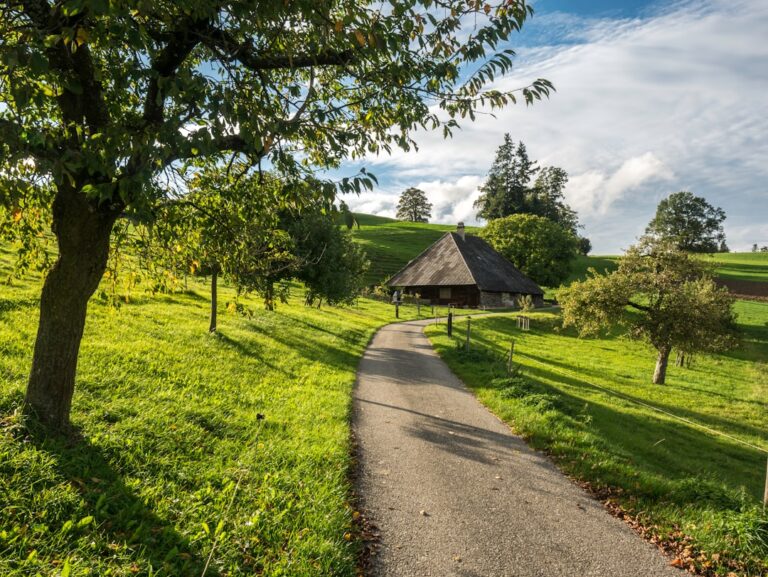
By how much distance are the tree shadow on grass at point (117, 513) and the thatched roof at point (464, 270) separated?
139ft

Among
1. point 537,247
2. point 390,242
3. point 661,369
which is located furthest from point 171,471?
point 390,242

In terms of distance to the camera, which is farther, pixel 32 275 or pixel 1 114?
pixel 32 275

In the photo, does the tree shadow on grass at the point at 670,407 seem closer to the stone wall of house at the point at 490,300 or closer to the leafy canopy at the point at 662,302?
the leafy canopy at the point at 662,302

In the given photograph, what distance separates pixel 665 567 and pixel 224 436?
6.39 metres

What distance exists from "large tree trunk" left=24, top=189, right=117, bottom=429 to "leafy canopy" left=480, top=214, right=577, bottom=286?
188 ft

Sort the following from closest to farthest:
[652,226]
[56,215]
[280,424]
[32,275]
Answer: [56,215], [280,424], [32,275], [652,226]

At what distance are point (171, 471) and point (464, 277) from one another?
140ft

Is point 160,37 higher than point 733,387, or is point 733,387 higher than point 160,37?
point 160,37

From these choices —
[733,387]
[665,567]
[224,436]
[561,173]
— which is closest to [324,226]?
[224,436]

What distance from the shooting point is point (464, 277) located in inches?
1841

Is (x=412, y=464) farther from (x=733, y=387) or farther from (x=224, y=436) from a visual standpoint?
(x=733, y=387)

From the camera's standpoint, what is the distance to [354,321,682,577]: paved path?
476 centimetres

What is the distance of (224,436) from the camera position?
729cm

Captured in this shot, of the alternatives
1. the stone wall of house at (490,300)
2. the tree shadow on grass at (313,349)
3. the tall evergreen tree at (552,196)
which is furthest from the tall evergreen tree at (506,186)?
the tree shadow on grass at (313,349)
